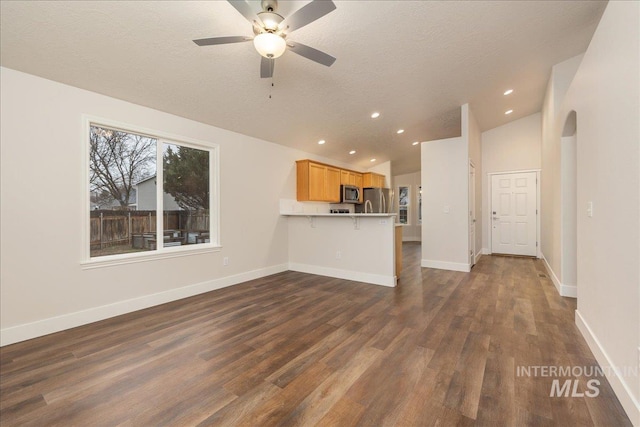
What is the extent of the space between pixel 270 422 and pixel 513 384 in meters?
1.60

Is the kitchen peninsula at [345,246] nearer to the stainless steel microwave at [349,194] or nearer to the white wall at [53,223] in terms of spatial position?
the stainless steel microwave at [349,194]

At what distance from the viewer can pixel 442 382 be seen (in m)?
1.80

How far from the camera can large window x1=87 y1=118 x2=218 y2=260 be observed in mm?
3033

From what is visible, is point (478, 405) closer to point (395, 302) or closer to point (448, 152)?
point (395, 302)

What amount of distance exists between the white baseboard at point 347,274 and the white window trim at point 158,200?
171 cm

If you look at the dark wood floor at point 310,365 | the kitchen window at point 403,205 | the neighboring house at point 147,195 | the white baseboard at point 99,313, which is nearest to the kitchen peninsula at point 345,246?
the dark wood floor at point 310,365

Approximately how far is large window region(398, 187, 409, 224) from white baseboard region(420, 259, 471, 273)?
4609mm

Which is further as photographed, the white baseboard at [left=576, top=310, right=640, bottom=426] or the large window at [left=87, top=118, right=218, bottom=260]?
the large window at [left=87, top=118, right=218, bottom=260]

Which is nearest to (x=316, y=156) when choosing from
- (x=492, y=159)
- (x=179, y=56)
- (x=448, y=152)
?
(x=448, y=152)

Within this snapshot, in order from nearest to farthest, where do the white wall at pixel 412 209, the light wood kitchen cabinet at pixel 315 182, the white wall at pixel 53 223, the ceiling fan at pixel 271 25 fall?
the ceiling fan at pixel 271 25 < the white wall at pixel 53 223 < the light wood kitchen cabinet at pixel 315 182 < the white wall at pixel 412 209

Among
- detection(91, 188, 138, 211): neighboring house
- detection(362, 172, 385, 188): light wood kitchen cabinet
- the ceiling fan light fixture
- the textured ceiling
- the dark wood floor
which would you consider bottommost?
the dark wood floor

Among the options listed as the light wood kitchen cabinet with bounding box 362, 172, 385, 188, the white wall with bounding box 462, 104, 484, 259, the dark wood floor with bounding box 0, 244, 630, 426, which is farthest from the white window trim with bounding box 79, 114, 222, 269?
the light wood kitchen cabinet with bounding box 362, 172, 385, 188

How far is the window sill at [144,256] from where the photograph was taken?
9.49 feet

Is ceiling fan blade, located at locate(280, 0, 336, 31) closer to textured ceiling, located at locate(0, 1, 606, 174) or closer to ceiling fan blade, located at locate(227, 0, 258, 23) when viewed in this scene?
ceiling fan blade, located at locate(227, 0, 258, 23)
